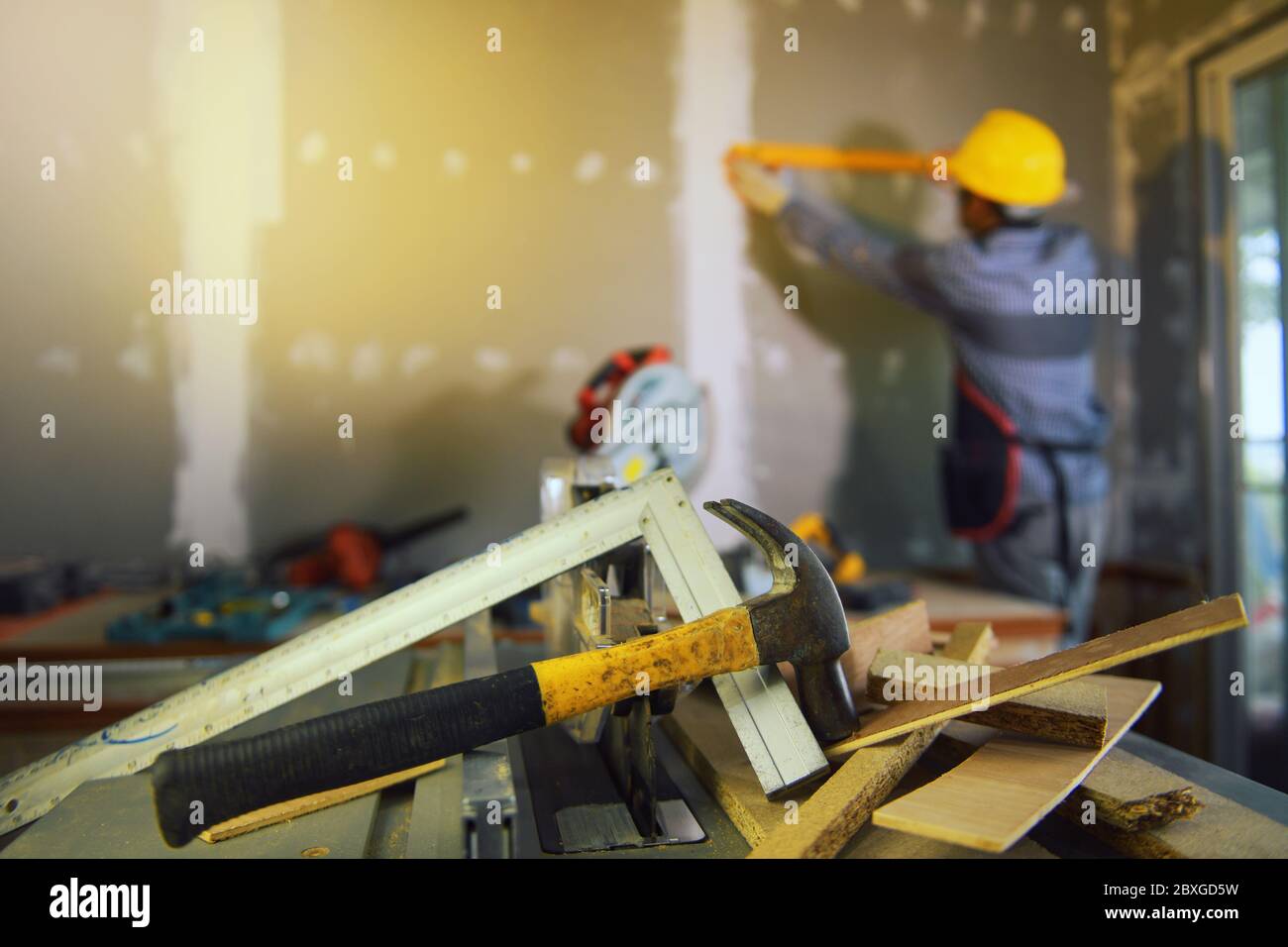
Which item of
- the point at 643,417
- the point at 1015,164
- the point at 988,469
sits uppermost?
the point at 1015,164

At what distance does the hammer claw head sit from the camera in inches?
38.6

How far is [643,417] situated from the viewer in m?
2.55

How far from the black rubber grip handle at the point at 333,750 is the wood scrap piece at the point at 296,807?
96 millimetres

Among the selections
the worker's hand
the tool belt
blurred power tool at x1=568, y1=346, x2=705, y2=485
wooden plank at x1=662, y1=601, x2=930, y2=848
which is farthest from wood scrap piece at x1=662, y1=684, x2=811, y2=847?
the worker's hand

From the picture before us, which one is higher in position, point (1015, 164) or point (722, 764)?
point (1015, 164)

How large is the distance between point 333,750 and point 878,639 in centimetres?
71

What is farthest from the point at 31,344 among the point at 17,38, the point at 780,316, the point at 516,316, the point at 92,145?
the point at 780,316

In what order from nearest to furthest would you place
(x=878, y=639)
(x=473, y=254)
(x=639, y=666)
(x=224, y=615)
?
(x=639, y=666) < (x=878, y=639) < (x=224, y=615) < (x=473, y=254)

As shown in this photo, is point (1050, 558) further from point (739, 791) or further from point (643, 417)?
point (739, 791)

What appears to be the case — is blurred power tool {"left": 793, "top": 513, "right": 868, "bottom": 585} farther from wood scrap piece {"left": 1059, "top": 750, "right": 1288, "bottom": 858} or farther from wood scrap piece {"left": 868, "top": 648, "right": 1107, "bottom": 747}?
wood scrap piece {"left": 1059, "top": 750, "right": 1288, "bottom": 858}

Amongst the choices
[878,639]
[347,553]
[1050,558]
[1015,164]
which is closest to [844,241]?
[1015,164]

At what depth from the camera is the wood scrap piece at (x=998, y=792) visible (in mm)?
798

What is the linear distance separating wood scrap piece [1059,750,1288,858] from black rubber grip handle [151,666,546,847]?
0.57 meters

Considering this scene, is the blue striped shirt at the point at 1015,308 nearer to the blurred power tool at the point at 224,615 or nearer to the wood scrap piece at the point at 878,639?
the wood scrap piece at the point at 878,639
